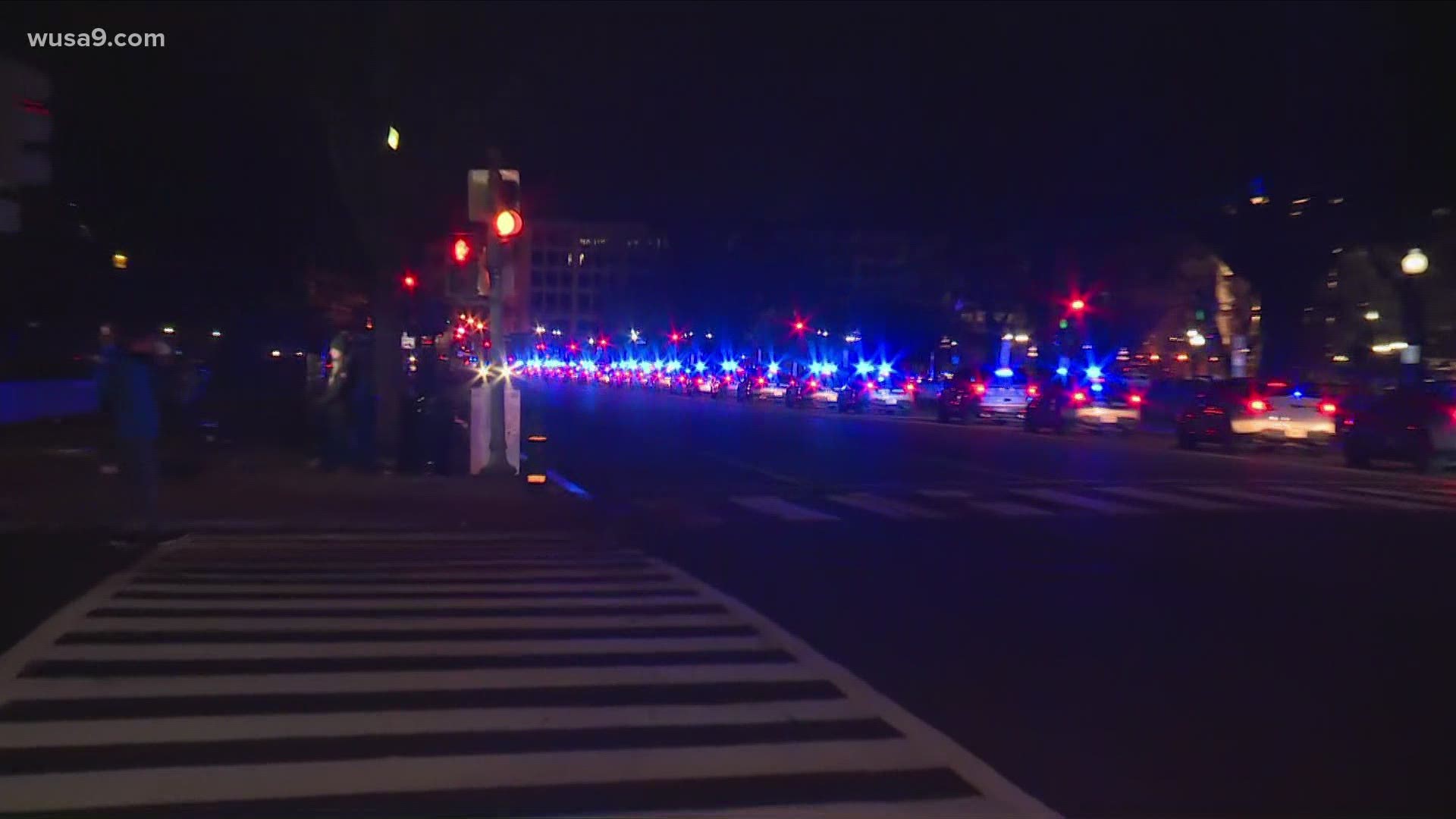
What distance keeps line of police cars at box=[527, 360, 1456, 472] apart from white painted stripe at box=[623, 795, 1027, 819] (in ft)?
74.8

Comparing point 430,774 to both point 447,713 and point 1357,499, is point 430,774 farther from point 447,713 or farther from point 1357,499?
point 1357,499

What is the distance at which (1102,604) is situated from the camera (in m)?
11.7

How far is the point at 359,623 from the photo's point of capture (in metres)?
10.1

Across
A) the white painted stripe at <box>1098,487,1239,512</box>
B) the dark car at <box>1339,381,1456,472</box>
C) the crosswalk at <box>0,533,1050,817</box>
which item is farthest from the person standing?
the dark car at <box>1339,381,1456,472</box>

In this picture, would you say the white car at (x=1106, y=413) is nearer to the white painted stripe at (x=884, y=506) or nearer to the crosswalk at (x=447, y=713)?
the white painted stripe at (x=884, y=506)

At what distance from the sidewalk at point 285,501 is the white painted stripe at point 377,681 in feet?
23.8

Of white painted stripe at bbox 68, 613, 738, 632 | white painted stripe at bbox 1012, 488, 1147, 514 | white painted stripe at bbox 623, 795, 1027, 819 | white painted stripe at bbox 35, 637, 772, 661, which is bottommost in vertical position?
white painted stripe at bbox 623, 795, 1027, 819

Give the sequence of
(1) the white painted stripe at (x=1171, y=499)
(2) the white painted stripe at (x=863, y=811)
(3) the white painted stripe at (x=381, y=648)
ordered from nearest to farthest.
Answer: (2) the white painted stripe at (x=863, y=811), (3) the white painted stripe at (x=381, y=648), (1) the white painted stripe at (x=1171, y=499)

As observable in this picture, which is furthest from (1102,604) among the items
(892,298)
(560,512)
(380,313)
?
(892,298)

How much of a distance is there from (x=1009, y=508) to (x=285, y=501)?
30.9 ft

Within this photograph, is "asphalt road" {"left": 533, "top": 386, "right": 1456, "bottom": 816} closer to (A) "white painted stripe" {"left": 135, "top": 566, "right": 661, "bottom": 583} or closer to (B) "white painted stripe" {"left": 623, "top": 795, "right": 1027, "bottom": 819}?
(B) "white painted stripe" {"left": 623, "top": 795, "right": 1027, "bottom": 819}

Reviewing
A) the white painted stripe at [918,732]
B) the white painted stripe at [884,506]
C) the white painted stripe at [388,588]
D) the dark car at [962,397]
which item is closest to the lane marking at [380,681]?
the white painted stripe at [918,732]

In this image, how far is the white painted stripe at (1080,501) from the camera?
62.1 feet

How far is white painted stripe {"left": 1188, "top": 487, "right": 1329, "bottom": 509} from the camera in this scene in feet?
64.5
